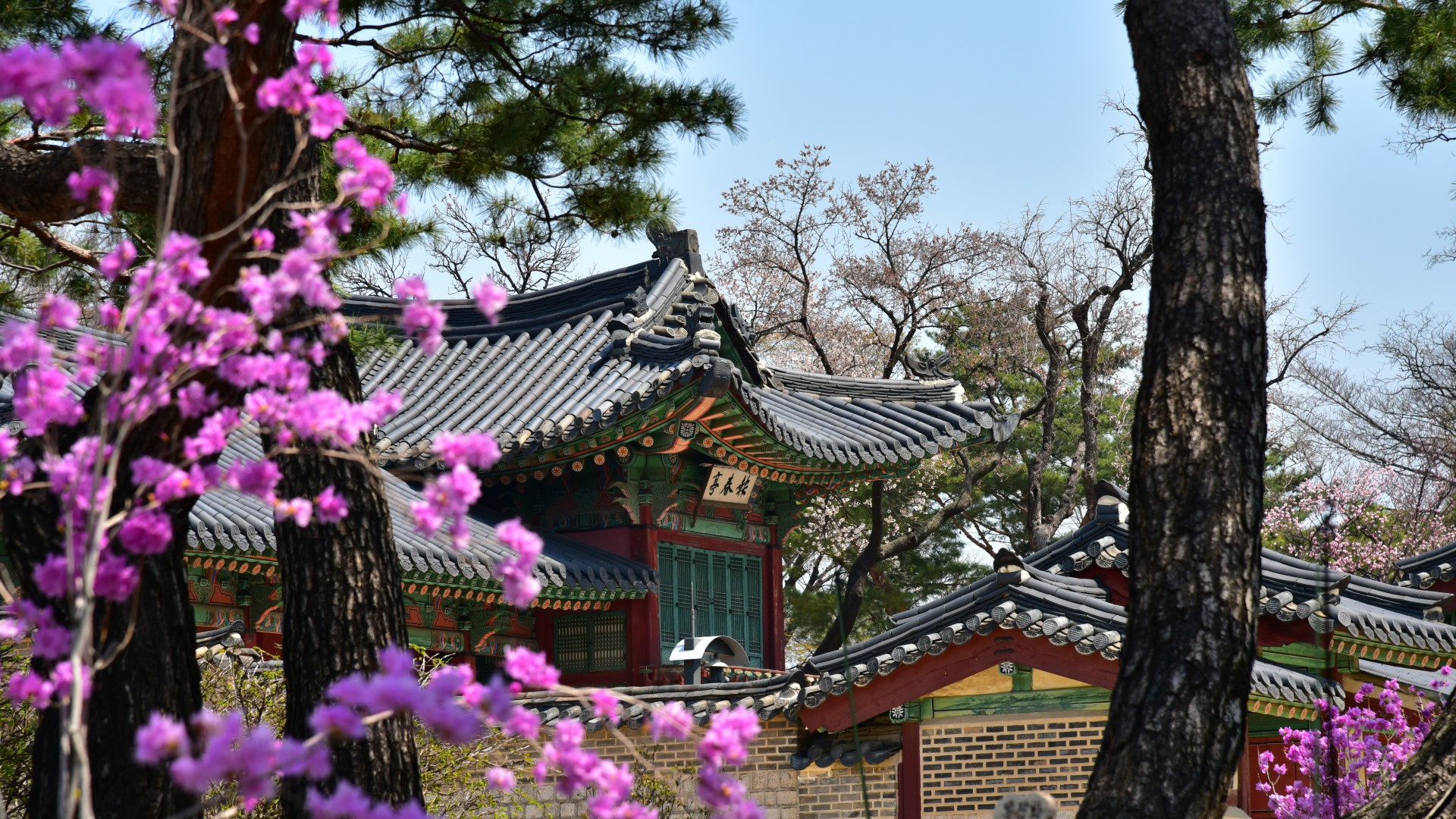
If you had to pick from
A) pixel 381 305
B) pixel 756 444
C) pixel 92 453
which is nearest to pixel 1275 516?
pixel 756 444

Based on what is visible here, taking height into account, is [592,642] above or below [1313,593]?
below

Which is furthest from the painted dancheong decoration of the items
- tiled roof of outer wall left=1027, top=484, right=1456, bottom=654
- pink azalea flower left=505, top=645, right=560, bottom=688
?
pink azalea flower left=505, top=645, right=560, bottom=688

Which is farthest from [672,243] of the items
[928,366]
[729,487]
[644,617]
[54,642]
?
[54,642]

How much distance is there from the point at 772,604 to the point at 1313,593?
5058 mm

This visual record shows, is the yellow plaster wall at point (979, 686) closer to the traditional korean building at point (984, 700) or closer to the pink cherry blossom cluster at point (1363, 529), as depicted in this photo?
the traditional korean building at point (984, 700)

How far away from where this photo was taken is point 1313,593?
9.55 meters

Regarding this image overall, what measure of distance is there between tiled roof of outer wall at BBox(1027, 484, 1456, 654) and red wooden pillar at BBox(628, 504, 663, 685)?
9.80ft

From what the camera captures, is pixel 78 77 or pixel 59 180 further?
pixel 59 180

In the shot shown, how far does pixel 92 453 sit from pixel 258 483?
281mm

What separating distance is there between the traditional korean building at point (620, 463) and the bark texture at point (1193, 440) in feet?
21.8

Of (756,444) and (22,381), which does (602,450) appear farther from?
(22,381)

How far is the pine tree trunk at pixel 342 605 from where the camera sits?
3770mm

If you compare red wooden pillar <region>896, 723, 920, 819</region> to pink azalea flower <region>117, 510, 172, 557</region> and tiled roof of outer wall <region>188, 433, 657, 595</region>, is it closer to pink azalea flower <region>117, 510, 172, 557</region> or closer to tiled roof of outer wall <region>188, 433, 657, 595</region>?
tiled roof of outer wall <region>188, 433, 657, 595</region>

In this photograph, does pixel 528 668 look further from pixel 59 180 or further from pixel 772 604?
pixel 772 604
